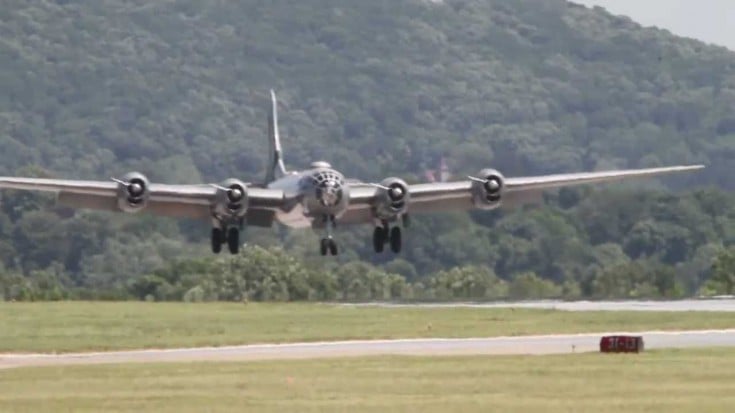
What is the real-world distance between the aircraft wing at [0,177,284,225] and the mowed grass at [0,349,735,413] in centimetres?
1171

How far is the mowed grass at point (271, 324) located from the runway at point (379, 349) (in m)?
2.94

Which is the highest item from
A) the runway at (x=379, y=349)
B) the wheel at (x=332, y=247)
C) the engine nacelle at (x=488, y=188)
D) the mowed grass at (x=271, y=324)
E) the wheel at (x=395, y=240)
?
the engine nacelle at (x=488, y=188)

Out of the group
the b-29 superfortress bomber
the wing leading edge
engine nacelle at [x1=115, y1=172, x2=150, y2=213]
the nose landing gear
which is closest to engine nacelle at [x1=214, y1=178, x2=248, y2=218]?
the b-29 superfortress bomber

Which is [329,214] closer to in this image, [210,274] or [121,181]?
[121,181]

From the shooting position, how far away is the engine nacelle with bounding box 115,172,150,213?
240 ft

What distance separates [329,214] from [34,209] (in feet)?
293

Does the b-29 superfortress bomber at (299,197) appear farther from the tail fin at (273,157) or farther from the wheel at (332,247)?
the tail fin at (273,157)

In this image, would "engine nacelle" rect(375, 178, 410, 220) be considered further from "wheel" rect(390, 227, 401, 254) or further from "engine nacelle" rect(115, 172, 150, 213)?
"engine nacelle" rect(115, 172, 150, 213)

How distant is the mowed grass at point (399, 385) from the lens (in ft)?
159

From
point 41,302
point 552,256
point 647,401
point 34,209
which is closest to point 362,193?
point 647,401

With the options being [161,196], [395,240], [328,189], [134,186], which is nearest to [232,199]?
[161,196]

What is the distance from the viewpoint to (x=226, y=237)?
77.1 metres

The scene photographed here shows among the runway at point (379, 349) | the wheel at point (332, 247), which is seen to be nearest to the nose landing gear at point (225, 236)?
the runway at point (379, 349)

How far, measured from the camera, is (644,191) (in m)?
145
